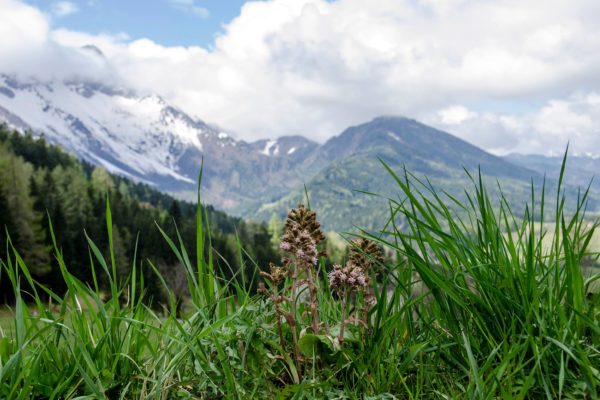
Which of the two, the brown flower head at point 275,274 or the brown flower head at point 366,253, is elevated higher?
the brown flower head at point 366,253

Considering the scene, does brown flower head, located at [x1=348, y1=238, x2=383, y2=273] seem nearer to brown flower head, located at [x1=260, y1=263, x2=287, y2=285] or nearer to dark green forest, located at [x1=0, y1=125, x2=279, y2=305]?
brown flower head, located at [x1=260, y1=263, x2=287, y2=285]

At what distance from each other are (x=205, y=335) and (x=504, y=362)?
1271 mm

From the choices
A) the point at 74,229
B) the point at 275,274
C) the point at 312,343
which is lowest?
the point at 74,229

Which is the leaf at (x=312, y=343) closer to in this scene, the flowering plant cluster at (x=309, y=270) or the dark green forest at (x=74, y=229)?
the flowering plant cluster at (x=309, y=270)

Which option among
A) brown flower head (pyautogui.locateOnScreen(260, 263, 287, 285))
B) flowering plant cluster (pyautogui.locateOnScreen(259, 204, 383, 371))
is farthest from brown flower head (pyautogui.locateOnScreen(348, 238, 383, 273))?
brown flower head (pyautogui.locateOnScreen(260, 263, 287, 285))

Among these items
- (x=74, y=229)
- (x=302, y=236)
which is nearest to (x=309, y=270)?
(x=302, y=236)

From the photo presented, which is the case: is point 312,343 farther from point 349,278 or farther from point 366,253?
point 366,253

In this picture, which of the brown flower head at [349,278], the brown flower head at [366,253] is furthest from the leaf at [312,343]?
the brown flower head at [366,253]

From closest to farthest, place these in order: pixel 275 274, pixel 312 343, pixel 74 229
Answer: pixel 312 343 < pixel 275 274 < pixel 74 229

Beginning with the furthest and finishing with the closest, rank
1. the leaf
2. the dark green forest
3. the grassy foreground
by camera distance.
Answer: the dark green forest, the leaf, the grassy foreground

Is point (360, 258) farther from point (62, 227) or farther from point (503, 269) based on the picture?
point (62, 227)

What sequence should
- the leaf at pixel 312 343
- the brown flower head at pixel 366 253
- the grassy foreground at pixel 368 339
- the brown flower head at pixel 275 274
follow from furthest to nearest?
the brown flower head at pixel 366 253, the brown flower head at pixel 275 274, the leaf at pixel 312 343, the grassy foreground at pixel 368 339

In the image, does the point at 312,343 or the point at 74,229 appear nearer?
the point at 312,343

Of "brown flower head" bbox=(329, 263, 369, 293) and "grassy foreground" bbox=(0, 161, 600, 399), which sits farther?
"brown flower head" bbox=(329, 263, 369, 293)
